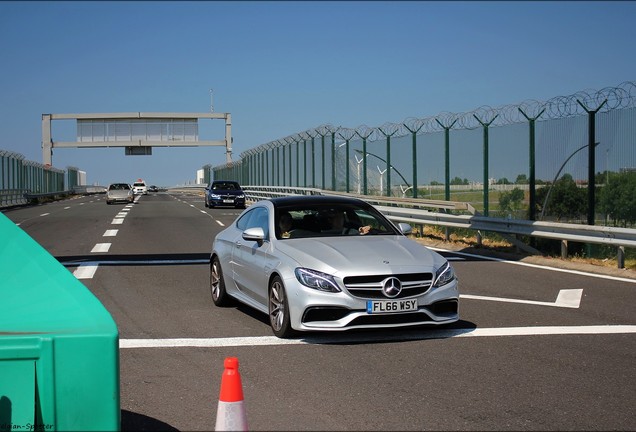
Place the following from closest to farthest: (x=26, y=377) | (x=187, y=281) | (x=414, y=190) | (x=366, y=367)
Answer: (x=26, y=377) → (x=366, y=367) → (x=187, y=281) → (x=414, y=190)

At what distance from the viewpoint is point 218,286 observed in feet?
36.3

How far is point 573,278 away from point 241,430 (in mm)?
10325

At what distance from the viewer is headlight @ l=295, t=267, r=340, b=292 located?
8.34m

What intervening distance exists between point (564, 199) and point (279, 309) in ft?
34.8

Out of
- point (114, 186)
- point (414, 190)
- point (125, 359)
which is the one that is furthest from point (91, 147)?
point (125, 359)

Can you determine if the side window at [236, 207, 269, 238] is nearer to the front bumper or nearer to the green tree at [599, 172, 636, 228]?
the front bumper

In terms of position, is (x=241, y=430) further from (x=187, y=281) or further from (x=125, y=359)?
(x=187, y=281)

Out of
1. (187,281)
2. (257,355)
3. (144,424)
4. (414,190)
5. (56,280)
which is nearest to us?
(56,280)

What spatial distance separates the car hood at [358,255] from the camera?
8445 millimetres

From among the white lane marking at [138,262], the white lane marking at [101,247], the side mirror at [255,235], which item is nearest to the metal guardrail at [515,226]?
the white lane marking at [138,262]

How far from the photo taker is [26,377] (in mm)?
4480

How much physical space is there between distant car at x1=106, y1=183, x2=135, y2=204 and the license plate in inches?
1789

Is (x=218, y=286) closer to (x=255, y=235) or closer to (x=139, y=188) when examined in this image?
(x=255, y=235)

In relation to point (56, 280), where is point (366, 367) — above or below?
below
